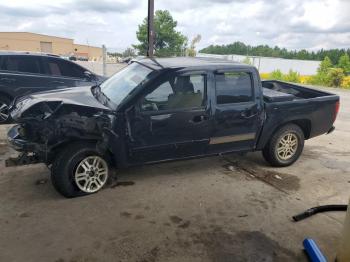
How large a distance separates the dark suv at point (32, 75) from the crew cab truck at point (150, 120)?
3.28 metres

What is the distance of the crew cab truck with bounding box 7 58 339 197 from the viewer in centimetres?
413

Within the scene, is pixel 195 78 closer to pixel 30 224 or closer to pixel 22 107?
pixel 22 107

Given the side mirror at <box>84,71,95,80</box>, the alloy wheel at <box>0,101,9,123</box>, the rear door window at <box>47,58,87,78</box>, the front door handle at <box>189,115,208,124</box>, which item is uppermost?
the rear door window at <box>47,58,87,78</box>

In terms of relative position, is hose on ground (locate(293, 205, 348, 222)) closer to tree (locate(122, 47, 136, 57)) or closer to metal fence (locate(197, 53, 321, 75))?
tree (locate(122, 47, 136, 57))

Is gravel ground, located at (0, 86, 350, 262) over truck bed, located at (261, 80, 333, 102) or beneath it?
beneath

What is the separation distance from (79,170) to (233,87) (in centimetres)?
242

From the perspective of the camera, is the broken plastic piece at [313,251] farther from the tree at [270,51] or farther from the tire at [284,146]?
the tree at [270,51]

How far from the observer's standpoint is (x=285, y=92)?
6637 mm

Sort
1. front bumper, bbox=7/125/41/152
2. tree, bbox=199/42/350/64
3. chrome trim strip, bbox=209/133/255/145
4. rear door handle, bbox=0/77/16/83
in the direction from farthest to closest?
tree, bbox=199/42/350/64
rear door handle, bbox=0/77/16/83
chrome trim strip, bbox=209/133/255/145
front bumper, bbox=7/125/41/152

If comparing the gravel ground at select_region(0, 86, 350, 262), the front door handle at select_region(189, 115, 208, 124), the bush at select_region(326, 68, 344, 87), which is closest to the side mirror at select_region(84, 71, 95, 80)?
the gravel ground at select_region(0, 86, 350, 262)

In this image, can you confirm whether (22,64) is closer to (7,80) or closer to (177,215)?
(7,80)

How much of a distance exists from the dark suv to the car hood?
3393mm

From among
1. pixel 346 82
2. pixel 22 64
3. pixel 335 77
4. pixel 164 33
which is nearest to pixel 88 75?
pixel 22 64

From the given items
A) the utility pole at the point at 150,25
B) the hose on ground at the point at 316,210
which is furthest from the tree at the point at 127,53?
the hose on ground at the point at 316,210
